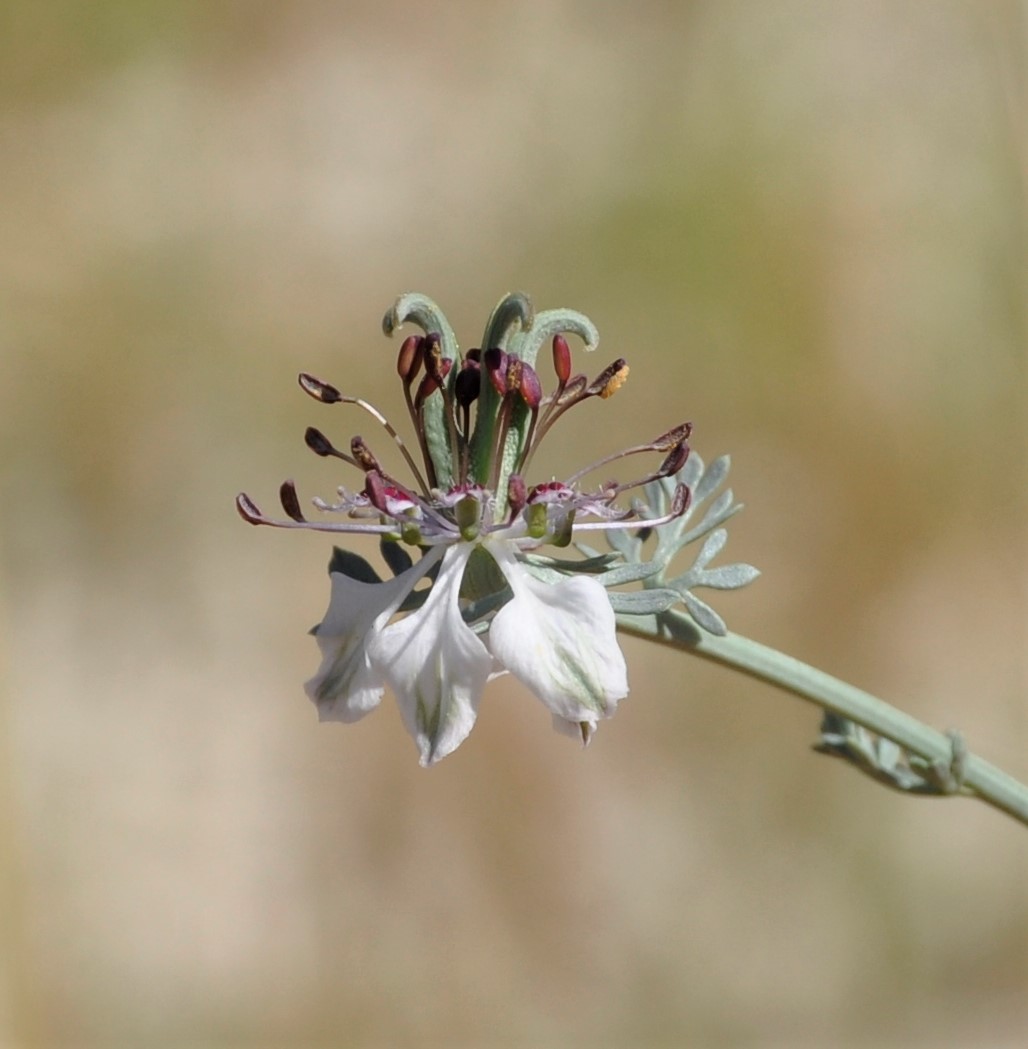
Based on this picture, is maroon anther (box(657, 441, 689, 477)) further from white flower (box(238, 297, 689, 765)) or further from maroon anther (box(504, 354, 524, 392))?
maroon anther (box(504, 354, 524, 392))

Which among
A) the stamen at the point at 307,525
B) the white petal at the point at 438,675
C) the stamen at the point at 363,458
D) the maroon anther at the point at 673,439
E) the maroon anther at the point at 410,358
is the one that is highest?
the maroon anther at the point at 410,358

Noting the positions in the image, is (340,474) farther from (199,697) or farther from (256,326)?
(199,697)

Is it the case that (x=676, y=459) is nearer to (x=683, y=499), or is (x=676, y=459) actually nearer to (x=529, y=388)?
(x=683, y=499)

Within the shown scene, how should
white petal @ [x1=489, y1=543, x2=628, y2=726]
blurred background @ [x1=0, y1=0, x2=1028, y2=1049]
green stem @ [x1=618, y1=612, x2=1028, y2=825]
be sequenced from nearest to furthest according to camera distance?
white petal @ [x1=489, y1=543, x2=628, y2=726] → green stem @ [x1=618, y1=612, x2=1028, y2=825] → blurred background @ [x1=0, y1=0, x2=1028, y2=1049]

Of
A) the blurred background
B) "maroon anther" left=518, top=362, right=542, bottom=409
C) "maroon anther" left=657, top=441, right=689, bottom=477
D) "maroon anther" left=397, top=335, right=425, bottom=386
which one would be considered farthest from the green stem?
the blurred background

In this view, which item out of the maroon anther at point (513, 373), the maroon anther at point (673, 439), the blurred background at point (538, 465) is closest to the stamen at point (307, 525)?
the maroon anther at point (513, 373)

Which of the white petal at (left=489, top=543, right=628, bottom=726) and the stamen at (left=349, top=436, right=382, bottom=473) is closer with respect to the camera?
the white petal at (left=489, top=543, right=628, bottom=726)

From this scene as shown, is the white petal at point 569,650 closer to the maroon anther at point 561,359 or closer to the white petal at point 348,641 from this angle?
the white petal at point 348,641
